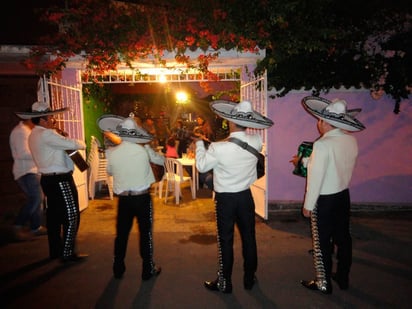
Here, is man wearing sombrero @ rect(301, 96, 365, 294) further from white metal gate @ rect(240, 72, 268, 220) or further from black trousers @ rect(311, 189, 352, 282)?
white metal gate @ rect(240, 72, 268, 220)

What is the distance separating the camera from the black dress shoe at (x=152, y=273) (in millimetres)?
3729

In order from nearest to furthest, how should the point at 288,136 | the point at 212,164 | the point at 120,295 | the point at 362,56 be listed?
the point at 212,164 → the point at 120,295 → the point at 362,56 → the point at 288,136

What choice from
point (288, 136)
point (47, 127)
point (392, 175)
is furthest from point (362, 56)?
point (47, 127)

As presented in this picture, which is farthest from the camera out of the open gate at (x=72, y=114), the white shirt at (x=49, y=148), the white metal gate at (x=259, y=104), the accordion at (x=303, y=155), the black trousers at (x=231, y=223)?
the open gate at (x=72, y=114)

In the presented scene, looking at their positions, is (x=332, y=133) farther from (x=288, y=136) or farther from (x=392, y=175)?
(x=392, y=175)

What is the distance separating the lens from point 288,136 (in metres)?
6.48

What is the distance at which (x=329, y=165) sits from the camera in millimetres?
3209

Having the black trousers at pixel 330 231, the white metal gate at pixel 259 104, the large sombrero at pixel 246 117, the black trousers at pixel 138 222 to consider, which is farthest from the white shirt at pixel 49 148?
the white metal gate at pixel 259 104

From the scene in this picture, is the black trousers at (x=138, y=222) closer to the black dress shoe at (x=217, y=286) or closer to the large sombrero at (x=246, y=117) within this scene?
the black dress shoe at (x=217, y=286)

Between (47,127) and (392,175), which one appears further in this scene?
(392,175)

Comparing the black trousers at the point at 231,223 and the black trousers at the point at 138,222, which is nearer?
the black trousers at the point at 231,223

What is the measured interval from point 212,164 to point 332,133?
4.15 ft

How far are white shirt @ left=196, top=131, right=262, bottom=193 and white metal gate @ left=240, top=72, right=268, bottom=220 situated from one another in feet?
7.63

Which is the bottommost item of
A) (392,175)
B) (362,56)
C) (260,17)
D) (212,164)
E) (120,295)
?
(120,295)
